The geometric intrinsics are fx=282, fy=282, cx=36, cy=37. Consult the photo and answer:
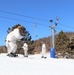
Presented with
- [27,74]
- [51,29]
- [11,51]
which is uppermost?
[51,29]

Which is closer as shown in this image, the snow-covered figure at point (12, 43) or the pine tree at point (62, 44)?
the snow-covered figure at point (12, 43)

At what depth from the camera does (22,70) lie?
9.02m

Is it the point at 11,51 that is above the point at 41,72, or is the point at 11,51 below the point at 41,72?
above

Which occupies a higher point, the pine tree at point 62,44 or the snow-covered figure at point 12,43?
the pine tree at point 62,44

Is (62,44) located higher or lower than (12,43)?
higher

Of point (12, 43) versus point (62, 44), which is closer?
point (12, 43)

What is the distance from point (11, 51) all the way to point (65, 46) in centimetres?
3115

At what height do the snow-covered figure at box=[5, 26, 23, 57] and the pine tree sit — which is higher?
the pine tree

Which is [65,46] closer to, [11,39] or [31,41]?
[31,41]

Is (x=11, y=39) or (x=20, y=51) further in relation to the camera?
(x=20, y=51)

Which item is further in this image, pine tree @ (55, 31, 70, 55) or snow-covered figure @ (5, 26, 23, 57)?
pine tree @ (55, 31, 70, 55)

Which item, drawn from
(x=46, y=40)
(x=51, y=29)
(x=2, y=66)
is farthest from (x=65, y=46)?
(x=46, y=40)

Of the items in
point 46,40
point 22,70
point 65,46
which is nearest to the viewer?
point 22,70

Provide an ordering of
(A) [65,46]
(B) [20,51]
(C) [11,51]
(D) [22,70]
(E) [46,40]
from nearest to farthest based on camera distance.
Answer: (D) [22,70] < (C) [11,51] < (A) [65,46] < (B) [20,51] < (E) [46,40]
